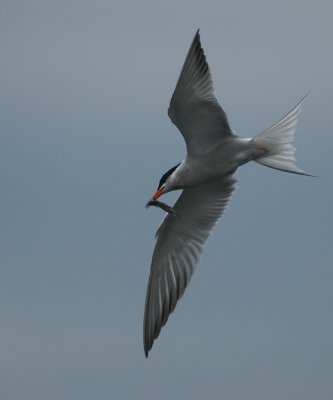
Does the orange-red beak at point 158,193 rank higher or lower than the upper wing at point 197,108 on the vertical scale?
lower

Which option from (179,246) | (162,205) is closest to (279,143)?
(162,205)

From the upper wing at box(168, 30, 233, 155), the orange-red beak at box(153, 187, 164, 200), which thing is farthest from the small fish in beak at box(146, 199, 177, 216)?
the upper wing at box(168, 30, 233, 155)

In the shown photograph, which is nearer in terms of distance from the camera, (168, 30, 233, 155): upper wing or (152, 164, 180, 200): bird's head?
(168, 30, 233, 155): upper wing

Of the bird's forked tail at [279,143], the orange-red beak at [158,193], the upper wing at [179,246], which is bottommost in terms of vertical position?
the upper wing at [179,246]

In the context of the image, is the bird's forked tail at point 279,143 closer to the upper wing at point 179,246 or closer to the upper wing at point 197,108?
the upper wing at point 197,108

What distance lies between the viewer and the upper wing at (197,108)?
8.62m

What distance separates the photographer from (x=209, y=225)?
10258 millimetres

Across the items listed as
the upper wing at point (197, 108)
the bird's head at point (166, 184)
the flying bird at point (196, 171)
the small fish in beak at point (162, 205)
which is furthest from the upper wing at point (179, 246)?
the upper wing at point (197, 108)

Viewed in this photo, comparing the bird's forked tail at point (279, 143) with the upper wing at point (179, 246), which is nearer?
the bird's forked tail at point (279, 143)

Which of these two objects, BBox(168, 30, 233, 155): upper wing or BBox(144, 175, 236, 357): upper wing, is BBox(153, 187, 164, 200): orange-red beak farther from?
BBox(144, 175, 236, 357): upper wing

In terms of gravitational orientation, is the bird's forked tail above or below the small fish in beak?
above

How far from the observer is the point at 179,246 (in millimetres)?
10352

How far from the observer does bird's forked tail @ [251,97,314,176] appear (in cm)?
901

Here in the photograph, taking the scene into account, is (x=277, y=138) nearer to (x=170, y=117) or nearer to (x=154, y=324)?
(x=170, y=117)
